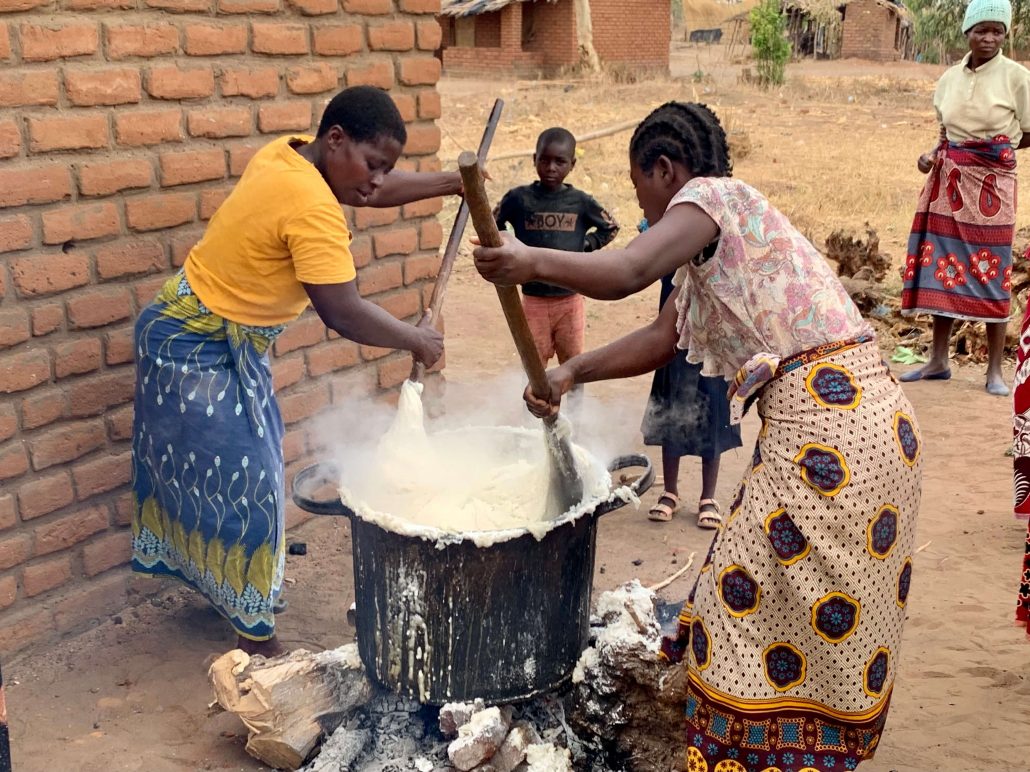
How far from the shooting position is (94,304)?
3676 millimetres

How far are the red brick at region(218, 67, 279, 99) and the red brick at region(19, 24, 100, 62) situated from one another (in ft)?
1.90

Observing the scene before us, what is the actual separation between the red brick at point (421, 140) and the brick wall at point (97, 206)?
1.79 ft

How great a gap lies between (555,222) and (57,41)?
105 inches

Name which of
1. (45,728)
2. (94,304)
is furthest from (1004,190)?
(45,728)

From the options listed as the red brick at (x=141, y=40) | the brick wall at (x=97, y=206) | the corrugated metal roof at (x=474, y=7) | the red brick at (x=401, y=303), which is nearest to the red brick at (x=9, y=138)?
the brick wall at (x=97, y=206)

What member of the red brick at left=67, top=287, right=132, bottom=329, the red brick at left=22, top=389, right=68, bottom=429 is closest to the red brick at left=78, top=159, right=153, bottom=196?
the red brick at left=67, top=287, right=132, bottom=329

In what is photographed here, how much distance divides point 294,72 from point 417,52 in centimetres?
76

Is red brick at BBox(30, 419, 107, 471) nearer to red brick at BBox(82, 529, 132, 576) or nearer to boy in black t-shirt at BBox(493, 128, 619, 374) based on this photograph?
red brick at BBox(82, 529, 132, 576)

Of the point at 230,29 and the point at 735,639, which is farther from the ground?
the point at 230,29

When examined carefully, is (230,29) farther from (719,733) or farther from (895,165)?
(895,165)

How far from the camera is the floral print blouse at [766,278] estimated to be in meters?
2.38

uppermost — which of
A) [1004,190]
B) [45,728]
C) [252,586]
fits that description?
[1004,190]

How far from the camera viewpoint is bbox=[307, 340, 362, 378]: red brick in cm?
461

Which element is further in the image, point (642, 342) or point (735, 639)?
point (642, 342)
